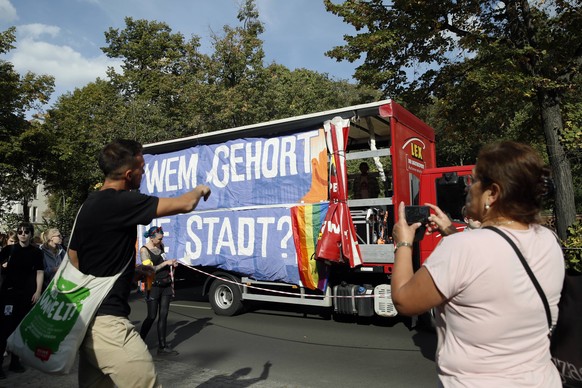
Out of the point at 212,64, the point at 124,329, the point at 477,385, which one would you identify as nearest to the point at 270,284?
the point at 124,329

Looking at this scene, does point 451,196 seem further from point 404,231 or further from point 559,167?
point 404,231

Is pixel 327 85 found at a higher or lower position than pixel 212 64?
higher

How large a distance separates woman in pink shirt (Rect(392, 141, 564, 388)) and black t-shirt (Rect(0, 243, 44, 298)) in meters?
5.47

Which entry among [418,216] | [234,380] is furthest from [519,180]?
[234,380]

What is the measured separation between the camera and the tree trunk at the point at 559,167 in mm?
10016

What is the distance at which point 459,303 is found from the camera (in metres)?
1.58

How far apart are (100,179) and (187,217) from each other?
1713 centimetres

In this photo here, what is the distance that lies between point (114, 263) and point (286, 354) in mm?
4210

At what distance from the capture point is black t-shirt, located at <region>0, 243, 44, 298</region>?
559 cm

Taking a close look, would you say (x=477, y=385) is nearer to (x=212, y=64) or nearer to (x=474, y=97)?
(x=474, y=97)

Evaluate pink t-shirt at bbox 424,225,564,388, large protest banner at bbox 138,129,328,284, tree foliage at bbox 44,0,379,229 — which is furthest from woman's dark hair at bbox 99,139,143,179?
tree foliage at bbox 44,0,379,229

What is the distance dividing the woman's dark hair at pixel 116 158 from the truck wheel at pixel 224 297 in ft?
21.2

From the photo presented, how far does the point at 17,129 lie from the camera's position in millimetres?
20938

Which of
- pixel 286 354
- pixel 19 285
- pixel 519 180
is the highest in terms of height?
pixel 519 180
